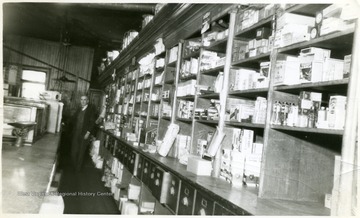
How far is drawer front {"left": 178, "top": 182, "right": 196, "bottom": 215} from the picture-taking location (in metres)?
2.20

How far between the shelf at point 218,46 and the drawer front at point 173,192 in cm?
123

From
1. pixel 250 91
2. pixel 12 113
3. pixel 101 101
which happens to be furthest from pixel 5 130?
pixel 101 101

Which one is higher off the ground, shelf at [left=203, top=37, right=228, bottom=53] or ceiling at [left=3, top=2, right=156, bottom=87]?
ceiling at [left=3, top=2, right=156, bottom=87]

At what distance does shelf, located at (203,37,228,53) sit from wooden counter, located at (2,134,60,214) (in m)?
1.73

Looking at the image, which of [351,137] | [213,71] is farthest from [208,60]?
[351,137]

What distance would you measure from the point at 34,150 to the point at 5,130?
456 mm

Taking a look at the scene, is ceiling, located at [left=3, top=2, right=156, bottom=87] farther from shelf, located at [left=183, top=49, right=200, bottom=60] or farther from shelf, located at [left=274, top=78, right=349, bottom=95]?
shelf, located at [left=274, top=78, right=349, bottom=95]

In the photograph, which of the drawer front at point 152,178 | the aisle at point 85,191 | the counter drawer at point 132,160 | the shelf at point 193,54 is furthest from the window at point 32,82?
the drawer front at point 152,178

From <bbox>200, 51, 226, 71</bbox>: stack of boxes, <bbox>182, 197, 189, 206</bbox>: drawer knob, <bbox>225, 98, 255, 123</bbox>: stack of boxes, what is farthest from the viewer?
<bbox>200, 51, 226, 71</bbox>: stack of boxes

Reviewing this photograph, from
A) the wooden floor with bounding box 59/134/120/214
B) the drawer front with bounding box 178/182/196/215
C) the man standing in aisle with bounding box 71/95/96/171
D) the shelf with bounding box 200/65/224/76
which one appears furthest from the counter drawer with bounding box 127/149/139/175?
the man standing in aisle with bounding box 71/95/96/171

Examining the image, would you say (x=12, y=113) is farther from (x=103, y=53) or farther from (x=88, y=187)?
(x=103, y=53)

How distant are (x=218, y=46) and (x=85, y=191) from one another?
12.4 feet

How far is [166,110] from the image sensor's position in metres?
4.15

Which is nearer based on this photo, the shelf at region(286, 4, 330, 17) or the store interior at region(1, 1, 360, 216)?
the store interior at region(1, 1, 360, 216)
